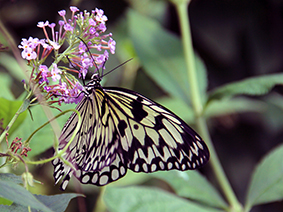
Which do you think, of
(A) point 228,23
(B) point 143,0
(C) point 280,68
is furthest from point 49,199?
(C) point 280,68

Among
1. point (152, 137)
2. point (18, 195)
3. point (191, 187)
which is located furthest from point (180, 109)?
point (18, 195)

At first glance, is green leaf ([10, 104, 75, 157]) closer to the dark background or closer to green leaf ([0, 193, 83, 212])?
green leaf ([0, 193, 83, 212])

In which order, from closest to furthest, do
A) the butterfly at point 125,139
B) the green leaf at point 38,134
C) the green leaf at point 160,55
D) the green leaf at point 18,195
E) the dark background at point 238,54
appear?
the green leaf at point 18,195
the green leaf at point 38,134
the butterfly at point 125,139
the green leaf at point 160,55
the dark background at point 238,54

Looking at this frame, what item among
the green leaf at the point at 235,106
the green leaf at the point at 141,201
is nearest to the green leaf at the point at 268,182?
the green leaf at the point at 141,201

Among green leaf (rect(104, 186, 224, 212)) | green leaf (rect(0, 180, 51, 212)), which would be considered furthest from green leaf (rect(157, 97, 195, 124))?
green leaf (rect(0, 180, 51, 212))

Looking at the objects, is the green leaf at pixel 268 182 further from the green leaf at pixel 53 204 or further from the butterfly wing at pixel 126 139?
the green leaf at pixel 53 204

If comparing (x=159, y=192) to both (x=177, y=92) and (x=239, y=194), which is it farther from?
(x=239, y=194)
